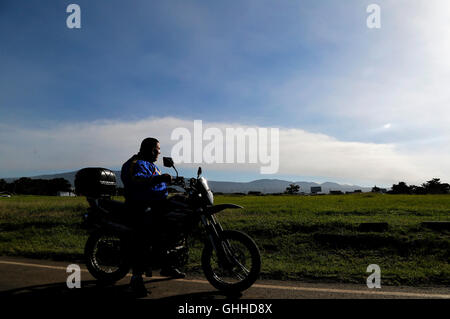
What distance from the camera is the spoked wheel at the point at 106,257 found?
5484 mm

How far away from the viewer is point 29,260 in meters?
7.39

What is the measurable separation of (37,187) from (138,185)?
144m

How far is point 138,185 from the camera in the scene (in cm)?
515

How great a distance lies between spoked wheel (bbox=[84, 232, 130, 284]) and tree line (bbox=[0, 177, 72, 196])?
427ft

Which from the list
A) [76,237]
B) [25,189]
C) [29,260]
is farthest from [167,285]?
[25,189]

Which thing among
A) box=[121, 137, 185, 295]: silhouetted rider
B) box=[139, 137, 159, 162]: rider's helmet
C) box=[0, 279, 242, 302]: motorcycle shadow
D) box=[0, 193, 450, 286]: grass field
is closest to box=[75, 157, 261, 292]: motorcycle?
box=[121, 137, 185, 295]: silhouetted rider

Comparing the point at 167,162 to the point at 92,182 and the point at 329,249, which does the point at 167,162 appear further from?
the point at 329,249

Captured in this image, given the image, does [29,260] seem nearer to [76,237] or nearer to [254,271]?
[76,237]

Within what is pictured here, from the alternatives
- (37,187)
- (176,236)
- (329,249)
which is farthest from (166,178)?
(37,187)

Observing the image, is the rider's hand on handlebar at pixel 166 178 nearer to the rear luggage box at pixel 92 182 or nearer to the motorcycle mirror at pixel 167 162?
the motorcycle mirror at pixel 167 162

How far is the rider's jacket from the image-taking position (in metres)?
5.11

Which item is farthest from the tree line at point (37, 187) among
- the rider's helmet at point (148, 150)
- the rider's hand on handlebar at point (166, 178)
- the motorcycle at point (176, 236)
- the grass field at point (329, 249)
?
the rider's hand on handlebar at point (166, 178)

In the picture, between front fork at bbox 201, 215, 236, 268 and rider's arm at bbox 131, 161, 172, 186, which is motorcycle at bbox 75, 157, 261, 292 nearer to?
front fork at bbox 201, 215, 236, 268
